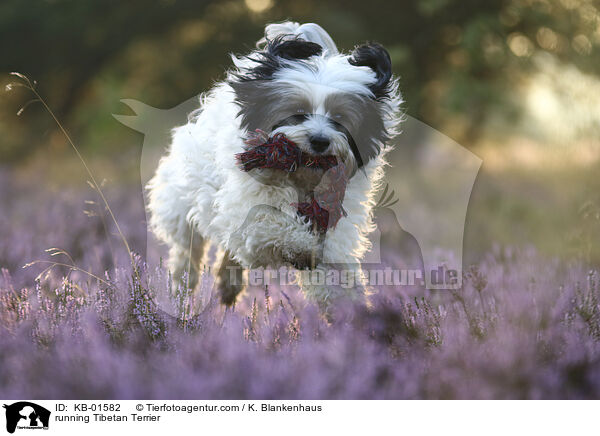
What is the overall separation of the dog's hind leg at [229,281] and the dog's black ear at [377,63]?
61.7 inches

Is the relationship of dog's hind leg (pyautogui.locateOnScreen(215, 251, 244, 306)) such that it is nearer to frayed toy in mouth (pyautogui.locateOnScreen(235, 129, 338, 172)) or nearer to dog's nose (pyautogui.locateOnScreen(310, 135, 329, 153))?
frayed toy in mouth (pyautogui.locateOnScreen(235, 129, 338, 172))

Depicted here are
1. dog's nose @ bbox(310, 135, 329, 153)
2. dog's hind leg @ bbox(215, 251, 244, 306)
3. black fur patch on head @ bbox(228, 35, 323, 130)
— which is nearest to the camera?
dog's nose @ bbox(310, 135, 329, 153)

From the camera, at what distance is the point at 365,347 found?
225cm

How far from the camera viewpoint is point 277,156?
2.60m

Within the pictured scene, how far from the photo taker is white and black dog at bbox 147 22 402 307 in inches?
109

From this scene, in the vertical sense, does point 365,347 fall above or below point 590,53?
below

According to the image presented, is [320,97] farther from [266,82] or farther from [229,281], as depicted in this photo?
[229,281]

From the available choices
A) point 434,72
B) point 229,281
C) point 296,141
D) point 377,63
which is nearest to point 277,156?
point 296,141
